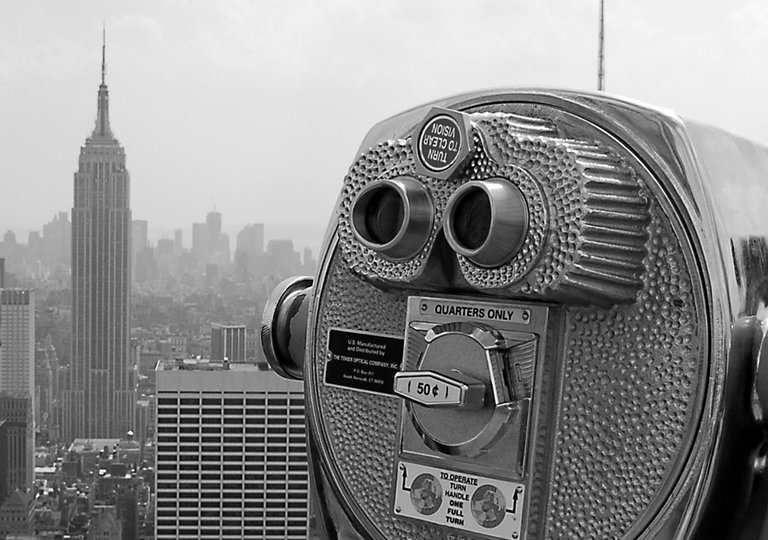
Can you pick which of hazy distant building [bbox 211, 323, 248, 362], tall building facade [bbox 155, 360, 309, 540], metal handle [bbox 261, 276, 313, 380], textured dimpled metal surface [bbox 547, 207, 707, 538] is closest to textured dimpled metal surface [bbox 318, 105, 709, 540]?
textured dimpled metal surface [bbox 547, 207, 707, 538]

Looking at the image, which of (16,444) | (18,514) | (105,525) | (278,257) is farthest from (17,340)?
(278,257)

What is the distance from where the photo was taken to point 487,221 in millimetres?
952

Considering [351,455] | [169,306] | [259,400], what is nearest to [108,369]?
[259,400]

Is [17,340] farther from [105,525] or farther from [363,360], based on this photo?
[363,360]

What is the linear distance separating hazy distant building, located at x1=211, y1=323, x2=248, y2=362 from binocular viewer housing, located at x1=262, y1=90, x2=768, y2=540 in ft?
24.9

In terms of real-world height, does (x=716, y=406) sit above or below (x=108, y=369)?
above

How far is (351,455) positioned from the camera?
114cm

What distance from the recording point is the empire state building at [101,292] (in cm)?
1401

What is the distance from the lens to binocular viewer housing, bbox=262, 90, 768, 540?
87cm

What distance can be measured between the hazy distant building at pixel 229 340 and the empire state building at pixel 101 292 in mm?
2998

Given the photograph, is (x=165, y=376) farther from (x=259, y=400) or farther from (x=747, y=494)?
(x=747, y=494)

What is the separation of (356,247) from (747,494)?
0.42 m

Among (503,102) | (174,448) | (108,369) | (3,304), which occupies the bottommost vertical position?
(174,448)

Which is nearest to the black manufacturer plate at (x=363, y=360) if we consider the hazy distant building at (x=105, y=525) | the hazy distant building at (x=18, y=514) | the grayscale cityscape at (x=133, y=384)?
the grayscale cityscape at (x=133, y=384)
